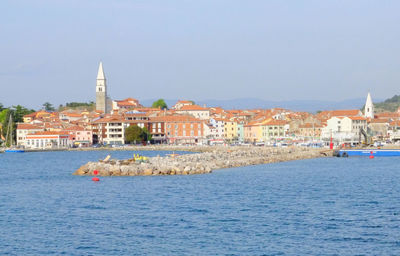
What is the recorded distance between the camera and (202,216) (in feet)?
73.0

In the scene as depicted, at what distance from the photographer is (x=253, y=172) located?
41000 mm

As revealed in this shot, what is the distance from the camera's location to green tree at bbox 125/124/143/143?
87.1 metres

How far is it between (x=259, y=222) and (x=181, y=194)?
7.55 metres

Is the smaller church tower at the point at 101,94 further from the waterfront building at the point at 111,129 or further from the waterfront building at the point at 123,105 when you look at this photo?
the waterfront building at the point at 111,129

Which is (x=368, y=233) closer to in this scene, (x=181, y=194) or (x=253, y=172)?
(x=181, y=194)

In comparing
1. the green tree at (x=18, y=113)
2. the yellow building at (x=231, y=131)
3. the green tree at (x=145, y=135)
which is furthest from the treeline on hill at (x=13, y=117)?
the yellow building at (x=231, y=131)

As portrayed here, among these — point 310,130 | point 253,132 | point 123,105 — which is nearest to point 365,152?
point 310,130

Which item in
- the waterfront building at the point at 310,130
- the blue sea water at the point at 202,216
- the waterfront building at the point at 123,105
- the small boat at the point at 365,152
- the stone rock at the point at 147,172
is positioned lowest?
the blue sea water at the point at 202,216

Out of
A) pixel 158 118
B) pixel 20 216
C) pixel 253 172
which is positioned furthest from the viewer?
pixel 158 118

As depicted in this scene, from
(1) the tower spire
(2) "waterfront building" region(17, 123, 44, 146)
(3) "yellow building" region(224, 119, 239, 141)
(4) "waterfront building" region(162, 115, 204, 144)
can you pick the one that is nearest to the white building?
(3) "yellow building" region(224, 119, 239, 141)

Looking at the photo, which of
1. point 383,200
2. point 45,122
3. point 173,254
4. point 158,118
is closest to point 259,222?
point 173,254

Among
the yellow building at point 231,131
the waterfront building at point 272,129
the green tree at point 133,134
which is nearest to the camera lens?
the green tree at point 133,134

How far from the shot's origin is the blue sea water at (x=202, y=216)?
17.6m

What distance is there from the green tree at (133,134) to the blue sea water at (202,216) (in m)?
50.9
